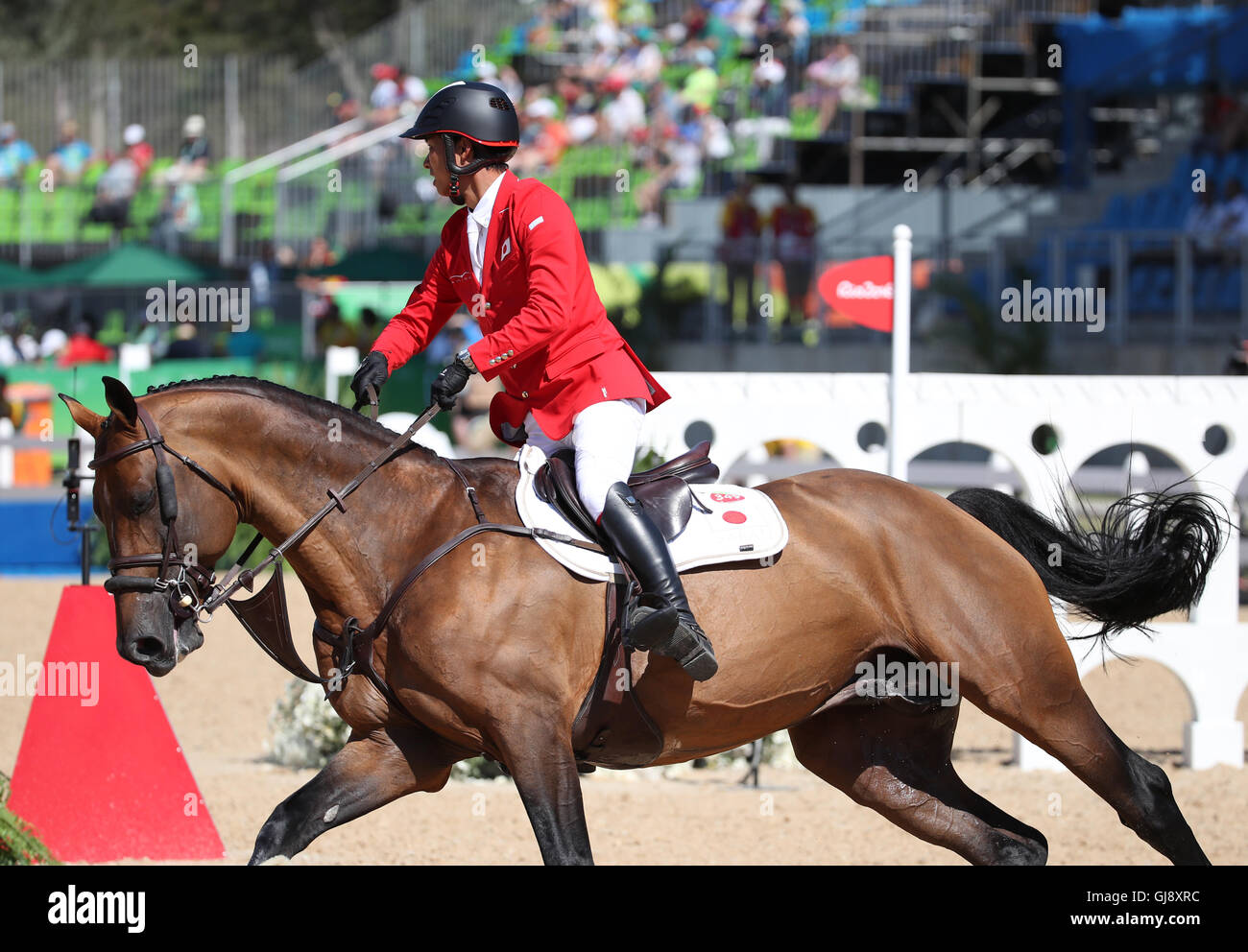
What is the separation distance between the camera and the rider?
385 centimetres

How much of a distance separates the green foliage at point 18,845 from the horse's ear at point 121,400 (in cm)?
153

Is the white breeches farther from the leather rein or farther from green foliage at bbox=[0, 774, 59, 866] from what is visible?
green foliage at bbox=[0, 774, 59, 866]

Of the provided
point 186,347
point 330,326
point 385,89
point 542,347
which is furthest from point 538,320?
point 385,89

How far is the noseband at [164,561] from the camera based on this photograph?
146 inches

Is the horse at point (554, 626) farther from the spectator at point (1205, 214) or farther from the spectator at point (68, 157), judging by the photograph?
the spectator at point (68, 157)

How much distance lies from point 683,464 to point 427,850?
227 cm

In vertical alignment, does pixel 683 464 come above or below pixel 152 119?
below

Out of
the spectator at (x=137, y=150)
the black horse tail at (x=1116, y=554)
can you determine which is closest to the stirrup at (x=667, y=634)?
the black horse tail at (x=1116, y=554)

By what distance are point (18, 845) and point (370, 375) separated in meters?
1.82

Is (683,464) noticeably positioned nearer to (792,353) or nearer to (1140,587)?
(1140,587)

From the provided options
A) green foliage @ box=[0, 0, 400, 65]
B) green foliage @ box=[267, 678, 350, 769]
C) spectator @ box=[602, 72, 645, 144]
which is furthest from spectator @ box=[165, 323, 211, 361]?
green foliage @ box=[0, 0, 400, 65]
